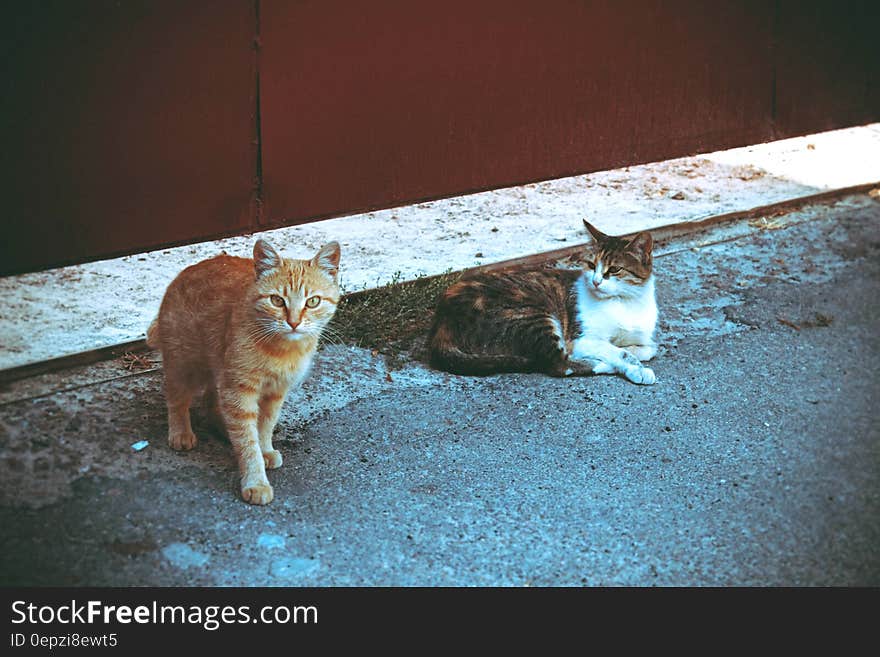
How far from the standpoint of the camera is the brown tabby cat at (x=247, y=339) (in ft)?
11.7

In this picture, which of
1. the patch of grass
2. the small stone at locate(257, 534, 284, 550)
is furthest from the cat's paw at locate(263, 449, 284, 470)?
the patch of grass

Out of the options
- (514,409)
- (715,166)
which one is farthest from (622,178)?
(514,409)

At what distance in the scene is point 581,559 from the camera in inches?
131

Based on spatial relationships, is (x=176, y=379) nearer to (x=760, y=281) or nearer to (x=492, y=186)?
(x=492, y=186)

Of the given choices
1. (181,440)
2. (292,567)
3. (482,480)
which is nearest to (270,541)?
(292,567)

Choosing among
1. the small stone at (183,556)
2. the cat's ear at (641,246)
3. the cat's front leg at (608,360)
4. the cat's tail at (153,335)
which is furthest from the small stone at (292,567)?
the cat's ear at (641,246)

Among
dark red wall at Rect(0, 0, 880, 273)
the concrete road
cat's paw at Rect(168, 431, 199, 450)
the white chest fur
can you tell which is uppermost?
dark red wall at Rect(0, 0, 880, 273)

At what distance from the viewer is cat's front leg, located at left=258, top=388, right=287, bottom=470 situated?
375 cm

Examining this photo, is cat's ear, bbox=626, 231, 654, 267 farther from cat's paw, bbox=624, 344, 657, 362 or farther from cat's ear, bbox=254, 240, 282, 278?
cat's ear, bbox=254, 240, 282, 278

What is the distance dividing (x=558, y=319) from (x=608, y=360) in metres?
0.33

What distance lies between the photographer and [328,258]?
12.3ft

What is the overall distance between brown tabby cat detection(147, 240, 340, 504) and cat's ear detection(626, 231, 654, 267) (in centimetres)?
179

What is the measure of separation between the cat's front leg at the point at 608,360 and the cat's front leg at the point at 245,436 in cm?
178

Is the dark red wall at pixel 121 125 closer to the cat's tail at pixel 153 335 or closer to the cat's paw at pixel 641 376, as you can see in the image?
the cat's tail at pixel 153 335
